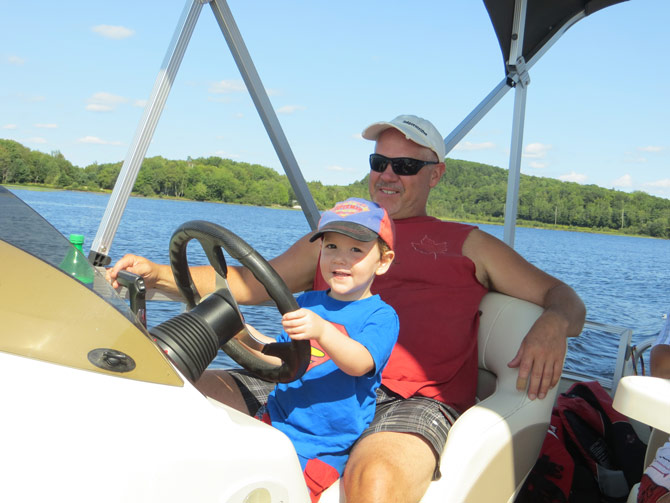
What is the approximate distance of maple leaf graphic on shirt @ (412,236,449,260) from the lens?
221cm

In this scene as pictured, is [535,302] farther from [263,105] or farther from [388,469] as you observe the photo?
[263,105]

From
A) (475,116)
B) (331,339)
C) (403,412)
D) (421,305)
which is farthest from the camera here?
(475,116)

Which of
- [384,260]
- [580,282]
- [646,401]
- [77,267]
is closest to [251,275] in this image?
[384,260]

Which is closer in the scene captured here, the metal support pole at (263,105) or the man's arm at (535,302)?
the man's arm at (535,302)

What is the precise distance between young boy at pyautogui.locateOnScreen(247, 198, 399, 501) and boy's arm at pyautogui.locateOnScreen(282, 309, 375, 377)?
1.0 inches

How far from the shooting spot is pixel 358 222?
1574 mm

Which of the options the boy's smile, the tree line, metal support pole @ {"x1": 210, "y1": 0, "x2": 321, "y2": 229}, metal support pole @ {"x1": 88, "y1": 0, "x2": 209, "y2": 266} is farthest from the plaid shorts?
metal support pole @ {"x1": 210, "y1": 0, "x2": 321, "y2": 229}

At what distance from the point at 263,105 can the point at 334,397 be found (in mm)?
1848

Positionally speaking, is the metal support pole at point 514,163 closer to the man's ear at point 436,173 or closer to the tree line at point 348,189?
the tree line at point 348,189

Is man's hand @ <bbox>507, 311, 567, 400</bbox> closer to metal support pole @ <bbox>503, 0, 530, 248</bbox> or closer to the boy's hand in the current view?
the boy's hand

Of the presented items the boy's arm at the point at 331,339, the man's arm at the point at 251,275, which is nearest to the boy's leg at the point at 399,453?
the boy's arm at the point at 331,339

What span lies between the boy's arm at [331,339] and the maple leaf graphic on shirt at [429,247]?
81 cm

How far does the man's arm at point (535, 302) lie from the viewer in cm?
183

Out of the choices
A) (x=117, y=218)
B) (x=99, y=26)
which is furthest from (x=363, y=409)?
(x=99, y=26)
